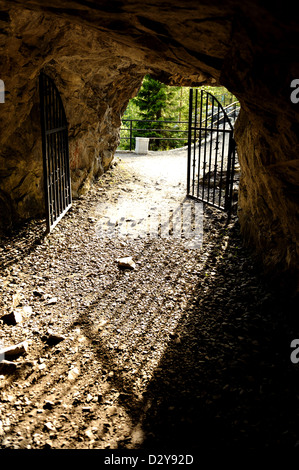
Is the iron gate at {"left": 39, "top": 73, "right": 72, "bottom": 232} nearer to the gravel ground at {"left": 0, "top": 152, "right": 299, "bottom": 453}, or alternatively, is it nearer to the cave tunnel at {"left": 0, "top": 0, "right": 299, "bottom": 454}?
the cave tunnel at {"left": 0, "top": 0, "right": 299, "bottom": 454}

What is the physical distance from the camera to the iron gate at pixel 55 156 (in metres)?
6.18

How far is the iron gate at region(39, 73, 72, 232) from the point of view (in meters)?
6.18

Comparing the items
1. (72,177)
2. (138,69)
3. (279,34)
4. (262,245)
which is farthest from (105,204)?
(279,34)

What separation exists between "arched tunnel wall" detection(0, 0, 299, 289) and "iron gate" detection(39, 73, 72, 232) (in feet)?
0.85

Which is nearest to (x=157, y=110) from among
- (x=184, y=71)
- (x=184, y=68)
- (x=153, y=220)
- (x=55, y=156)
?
(x=153, y=220)

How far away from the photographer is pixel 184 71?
13.8ft

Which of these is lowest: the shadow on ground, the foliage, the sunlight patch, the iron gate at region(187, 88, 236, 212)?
the shadow on ground

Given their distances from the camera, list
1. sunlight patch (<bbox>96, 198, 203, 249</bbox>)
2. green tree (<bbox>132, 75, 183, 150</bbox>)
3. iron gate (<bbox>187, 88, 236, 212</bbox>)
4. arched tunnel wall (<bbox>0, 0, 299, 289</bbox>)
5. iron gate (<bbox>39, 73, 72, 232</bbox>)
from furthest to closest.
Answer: green tree (<bbox>132, 75, 183, 150</bbox>), iron gate (<bbox>187, 88, 236, 212</bbox>), sunlight patch (<bbox>96, 198, 203, 249</bbox>), iron gate (<bbox>39, 73, 72, 232</bbox>), arched tunnel wall (<bbox>0, 0, 299, 289</bbox>)

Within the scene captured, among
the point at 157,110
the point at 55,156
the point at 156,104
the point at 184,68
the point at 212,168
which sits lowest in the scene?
the point at 212,168

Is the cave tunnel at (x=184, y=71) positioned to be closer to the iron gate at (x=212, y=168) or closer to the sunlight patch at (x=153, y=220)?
the iron gate at (x=212, y=168)

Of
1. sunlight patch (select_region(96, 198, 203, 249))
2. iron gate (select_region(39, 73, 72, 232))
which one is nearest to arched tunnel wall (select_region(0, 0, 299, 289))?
iron gate (select_region(39, 73, 72, 232))

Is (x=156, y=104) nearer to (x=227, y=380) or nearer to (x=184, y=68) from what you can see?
(x=184, y=68)

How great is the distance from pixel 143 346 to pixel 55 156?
4.45m

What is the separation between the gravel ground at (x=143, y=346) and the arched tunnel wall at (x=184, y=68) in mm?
764
